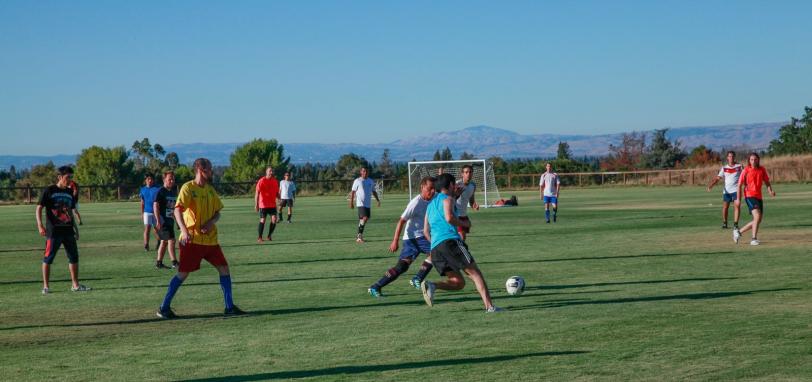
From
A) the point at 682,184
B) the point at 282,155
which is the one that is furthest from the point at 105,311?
the point at 282,155

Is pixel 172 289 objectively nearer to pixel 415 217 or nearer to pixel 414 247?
pixel 414 247

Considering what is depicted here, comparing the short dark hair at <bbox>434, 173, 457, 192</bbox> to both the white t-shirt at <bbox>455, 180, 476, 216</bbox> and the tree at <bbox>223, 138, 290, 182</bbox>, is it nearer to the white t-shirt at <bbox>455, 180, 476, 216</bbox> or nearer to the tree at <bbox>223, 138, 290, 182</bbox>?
the white t-shirt at <bbox>455, 180, 476, 216</bbox>

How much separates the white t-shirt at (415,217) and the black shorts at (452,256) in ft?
6.36

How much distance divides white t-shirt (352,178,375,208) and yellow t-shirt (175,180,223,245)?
1400 centimetres

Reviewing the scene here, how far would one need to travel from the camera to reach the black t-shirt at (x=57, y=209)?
14.7 meters

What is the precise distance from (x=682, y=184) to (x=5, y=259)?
5971cm

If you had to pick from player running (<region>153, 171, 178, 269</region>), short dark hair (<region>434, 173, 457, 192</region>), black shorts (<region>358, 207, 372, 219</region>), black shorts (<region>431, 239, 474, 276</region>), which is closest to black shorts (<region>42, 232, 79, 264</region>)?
→ player running (<region>153, 171, 178, 269</region>)

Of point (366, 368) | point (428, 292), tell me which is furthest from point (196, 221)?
point (366, 368)

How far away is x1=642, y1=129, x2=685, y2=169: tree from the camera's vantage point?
11675cm

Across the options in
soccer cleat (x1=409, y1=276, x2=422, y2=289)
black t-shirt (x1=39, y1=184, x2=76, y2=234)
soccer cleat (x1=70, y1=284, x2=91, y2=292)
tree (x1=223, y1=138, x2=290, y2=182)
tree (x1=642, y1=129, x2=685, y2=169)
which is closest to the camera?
soccer cleat (x1=409, y1=276, x2=422, y2=289)

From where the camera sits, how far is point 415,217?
14039mm

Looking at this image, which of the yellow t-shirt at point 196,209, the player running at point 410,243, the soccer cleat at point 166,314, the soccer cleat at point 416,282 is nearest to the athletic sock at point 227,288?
the yellow t-shirt at point 196,209

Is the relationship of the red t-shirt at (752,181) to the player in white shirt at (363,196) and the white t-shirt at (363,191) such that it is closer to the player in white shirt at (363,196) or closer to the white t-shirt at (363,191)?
the player in white shirt at (363,196)

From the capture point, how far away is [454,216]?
458 inches
